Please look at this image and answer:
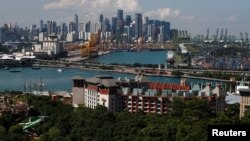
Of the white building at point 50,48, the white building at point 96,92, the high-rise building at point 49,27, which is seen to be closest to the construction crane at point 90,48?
the white building at point 50,48

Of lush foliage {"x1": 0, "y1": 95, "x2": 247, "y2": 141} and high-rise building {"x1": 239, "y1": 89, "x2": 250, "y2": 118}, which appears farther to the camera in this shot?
high-rise building {"x1": 239, "y1": 89, "x2": 250, "y2": 118}

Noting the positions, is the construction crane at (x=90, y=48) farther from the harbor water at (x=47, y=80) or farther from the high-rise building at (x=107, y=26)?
the high-rise building at (x=107, y=26)

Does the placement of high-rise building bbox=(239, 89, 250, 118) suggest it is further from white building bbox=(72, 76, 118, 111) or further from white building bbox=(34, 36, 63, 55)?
white building bbox=(34, 36, 63, 55)

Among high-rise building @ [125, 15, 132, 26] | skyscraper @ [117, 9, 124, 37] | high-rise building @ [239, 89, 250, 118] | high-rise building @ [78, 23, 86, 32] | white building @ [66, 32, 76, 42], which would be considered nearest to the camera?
high-rise building @ [239, 89, 250, 118]

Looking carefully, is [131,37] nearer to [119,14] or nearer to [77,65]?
[119,14]

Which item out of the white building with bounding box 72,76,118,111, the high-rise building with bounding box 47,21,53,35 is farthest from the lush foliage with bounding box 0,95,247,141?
the high-rise building with bounding box 47,21,53,35

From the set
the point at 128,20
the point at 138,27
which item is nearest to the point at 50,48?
the point at 138,27

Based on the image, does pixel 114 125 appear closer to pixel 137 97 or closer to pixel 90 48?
pixel 137 97

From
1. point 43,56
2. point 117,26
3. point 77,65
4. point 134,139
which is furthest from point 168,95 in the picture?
point 117,26
